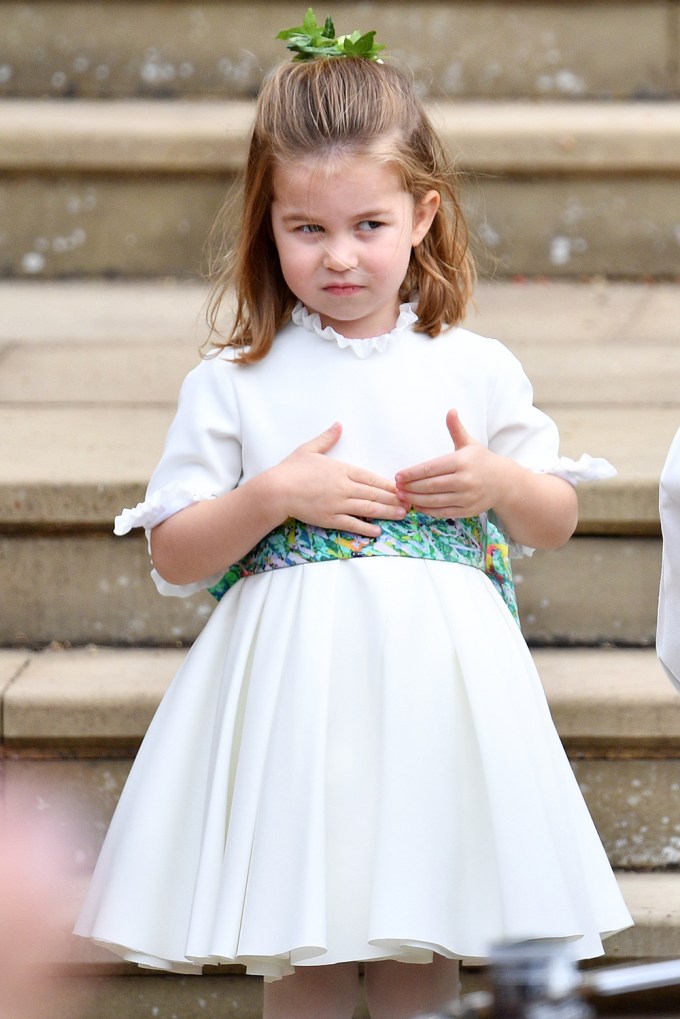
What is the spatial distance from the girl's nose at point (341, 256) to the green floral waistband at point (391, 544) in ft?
0.95

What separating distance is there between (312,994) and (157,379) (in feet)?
4.48

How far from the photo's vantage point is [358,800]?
4.59 ft

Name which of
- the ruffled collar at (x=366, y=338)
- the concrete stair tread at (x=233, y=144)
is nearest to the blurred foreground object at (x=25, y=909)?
the ruffled collar at (x=366, y=338)

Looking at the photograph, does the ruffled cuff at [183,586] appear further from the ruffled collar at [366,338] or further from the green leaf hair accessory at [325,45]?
the green leaf hair accessory at [325,45]

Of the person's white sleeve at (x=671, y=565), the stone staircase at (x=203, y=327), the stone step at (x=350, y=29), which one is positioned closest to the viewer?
the person's white sleeve at (x=671, y=565)

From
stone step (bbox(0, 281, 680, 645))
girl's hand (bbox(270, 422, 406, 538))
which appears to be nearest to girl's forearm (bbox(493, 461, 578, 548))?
girl's hand (bbox(270, 422, 406, 538))

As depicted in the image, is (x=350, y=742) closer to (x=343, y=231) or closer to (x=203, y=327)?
(x=343, y=231)

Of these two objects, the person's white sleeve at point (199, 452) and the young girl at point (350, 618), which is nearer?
the young girl at point (350, 618)

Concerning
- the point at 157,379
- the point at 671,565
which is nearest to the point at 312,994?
the point at 671,565

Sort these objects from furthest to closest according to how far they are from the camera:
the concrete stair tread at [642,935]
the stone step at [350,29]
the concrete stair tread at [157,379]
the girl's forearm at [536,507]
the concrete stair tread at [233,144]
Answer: the stone step at [350,29] < the concrete stair tread at [233,144] < the concrete stair tread at [157,379] < the concrete stair tread at [642,935] < the girl's forearm at [536,507]

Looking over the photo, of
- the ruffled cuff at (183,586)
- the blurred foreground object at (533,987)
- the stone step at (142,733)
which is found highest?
the ruffled cuff at (183,586)

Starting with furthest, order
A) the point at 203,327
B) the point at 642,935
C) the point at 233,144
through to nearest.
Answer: the point at 233,144 < the point at 203,327 < the point at 642,935

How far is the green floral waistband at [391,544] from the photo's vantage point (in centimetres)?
149

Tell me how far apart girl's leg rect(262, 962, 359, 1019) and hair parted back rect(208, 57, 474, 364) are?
0.72 metres
